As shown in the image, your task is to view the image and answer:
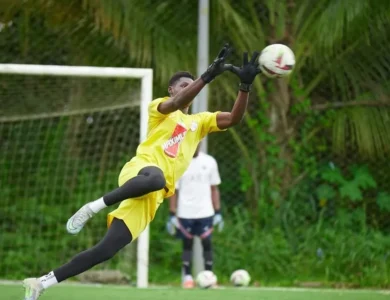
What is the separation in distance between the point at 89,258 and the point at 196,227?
4.48 meters

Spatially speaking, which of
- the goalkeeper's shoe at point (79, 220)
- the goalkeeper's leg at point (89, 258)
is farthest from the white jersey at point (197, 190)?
the goalkeeper's leg at point (89, 258)

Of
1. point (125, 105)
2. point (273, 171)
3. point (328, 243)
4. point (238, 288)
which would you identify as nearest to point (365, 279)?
point (328, 243)

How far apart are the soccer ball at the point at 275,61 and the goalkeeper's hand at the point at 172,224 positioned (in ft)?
15.6

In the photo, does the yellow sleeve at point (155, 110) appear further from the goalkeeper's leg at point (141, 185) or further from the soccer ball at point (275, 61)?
the soccer ball at point (275, 61)

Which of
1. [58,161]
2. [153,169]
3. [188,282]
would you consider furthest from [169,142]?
[58,161]

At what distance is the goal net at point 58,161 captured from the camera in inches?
447

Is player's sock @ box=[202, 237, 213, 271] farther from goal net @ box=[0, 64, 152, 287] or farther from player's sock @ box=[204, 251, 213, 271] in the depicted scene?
goal net @ box=[0, 64, 152, 287]

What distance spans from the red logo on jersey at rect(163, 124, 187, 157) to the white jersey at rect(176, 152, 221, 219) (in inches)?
156

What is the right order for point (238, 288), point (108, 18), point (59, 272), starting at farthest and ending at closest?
point (108, 18) < point (238, 288) < point (59, 272)

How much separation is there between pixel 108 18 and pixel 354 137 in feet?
11.7

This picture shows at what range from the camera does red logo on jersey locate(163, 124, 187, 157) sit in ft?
23.8

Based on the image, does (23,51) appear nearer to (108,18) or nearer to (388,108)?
(108,18)

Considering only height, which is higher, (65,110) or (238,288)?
(65,110)

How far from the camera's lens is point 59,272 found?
7.05m
